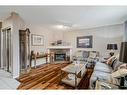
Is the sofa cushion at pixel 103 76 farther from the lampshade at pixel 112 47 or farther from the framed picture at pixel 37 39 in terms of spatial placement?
the framed picture at pixel 37 39

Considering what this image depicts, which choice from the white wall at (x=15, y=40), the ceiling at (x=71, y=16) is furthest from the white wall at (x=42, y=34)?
the white wall at (x=15, y=40)

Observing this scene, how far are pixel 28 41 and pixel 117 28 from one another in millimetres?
2435

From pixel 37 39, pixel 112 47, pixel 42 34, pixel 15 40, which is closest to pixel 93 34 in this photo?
pixel 112 47

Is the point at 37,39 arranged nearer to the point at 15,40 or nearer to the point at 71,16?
→ the point at 15,40

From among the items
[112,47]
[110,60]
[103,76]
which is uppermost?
[112,47]

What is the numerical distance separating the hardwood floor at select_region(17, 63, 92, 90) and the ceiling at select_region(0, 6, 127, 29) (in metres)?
1.30

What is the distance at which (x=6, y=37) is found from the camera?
149 inches

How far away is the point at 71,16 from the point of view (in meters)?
2.79

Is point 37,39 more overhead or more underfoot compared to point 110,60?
more overhead

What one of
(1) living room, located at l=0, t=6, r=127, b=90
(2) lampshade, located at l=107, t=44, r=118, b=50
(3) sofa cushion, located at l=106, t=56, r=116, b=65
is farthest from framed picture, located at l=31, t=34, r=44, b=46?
(3) sofa cushion, located at l=106, t=56, r=116, b=65

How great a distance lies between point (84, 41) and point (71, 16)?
0.74 m

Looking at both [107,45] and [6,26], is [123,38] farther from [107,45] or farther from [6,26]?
[6,26]

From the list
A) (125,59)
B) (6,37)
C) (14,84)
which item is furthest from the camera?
(6,37)
